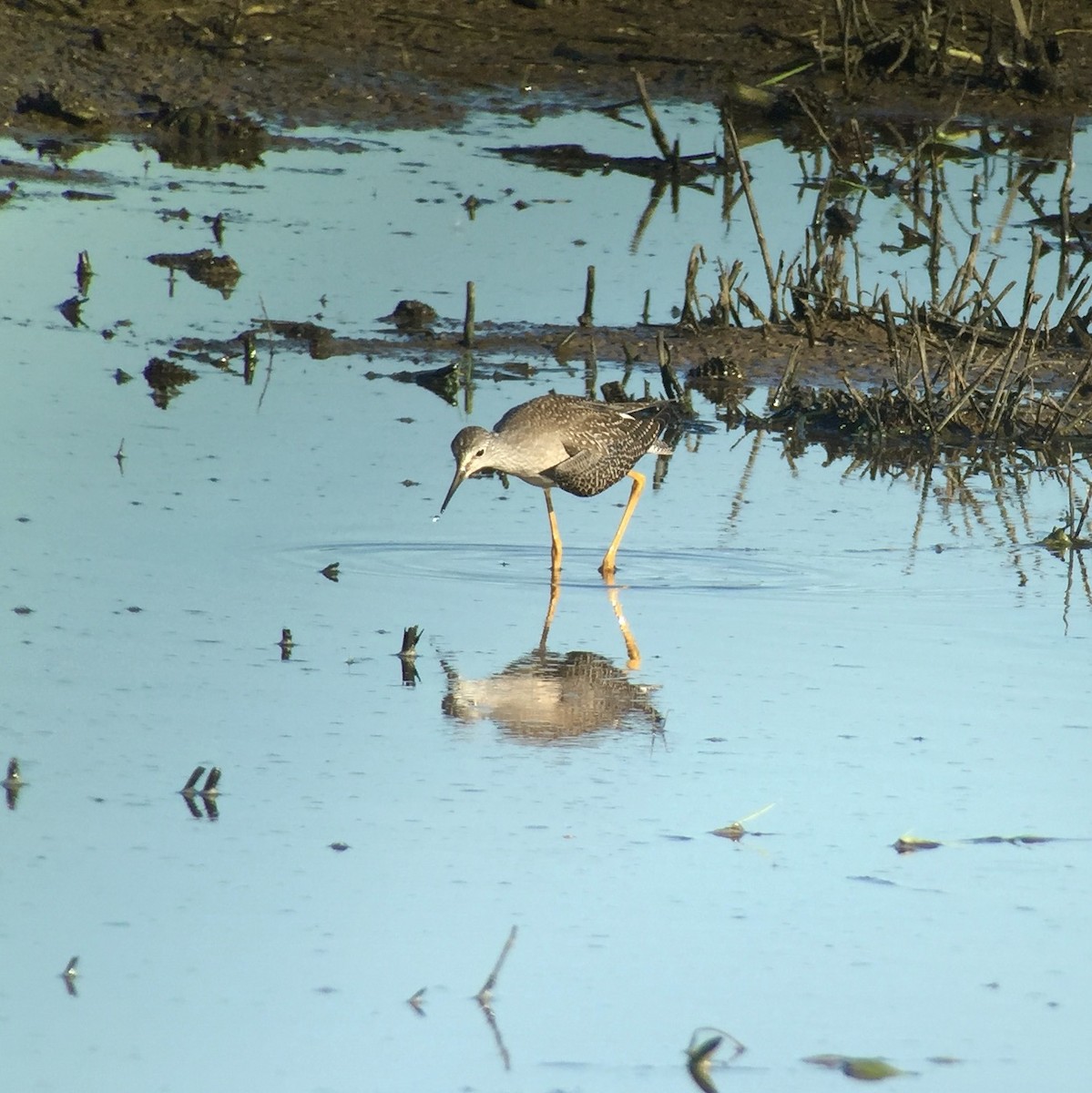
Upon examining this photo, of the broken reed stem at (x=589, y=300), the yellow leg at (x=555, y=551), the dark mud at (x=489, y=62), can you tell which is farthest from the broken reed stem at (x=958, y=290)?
the dark mud at (x=489, y=62)

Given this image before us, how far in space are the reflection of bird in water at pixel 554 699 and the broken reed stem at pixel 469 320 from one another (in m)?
4.41

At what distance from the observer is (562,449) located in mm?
9219

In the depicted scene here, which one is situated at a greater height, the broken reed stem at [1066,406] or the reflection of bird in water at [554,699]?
the broken reed stem at [1066,406]

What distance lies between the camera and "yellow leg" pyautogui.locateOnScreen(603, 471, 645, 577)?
8.79 m

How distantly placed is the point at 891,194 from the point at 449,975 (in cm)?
1170

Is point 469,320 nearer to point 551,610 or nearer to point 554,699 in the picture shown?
point 551,610

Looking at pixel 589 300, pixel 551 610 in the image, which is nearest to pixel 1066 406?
pixel 589 300

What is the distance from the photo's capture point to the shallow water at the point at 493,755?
498cm

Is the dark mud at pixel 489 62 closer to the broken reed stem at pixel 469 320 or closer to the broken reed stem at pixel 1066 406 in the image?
the broken reed stem at pixel 469 320

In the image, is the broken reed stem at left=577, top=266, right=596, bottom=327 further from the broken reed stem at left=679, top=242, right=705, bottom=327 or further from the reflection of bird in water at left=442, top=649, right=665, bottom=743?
the reflection of bird in water at left=442, top=649, right=665, bottom=743

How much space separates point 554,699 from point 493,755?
0.65 metres

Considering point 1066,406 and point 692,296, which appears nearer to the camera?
point 1066,406

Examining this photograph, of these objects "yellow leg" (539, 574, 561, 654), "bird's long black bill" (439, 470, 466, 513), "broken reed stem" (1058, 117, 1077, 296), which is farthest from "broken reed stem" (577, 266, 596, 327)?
"yellow leg" (539, 574, 561, 654)

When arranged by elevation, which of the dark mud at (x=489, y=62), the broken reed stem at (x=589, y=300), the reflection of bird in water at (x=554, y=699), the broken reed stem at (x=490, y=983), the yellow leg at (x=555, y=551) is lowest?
the broken reed stem at (x=490, y=983)
